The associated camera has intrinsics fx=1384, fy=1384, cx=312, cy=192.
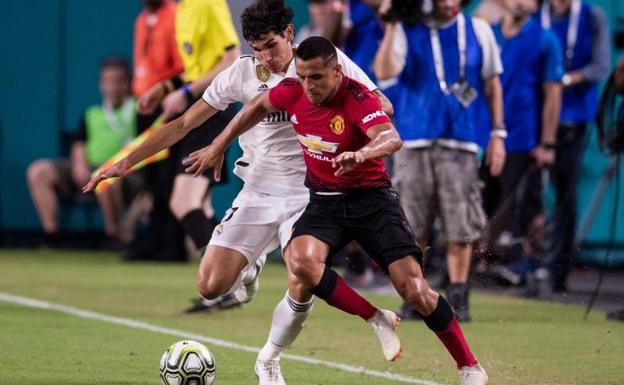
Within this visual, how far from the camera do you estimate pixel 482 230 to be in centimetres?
1050

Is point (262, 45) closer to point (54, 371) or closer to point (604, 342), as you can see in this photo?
point (54, 371)

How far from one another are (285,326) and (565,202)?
6227mm

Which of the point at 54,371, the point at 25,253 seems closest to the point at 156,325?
the point at 54,371

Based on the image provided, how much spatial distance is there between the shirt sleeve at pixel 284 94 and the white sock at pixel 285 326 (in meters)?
0.99

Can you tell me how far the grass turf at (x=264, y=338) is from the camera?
294 inches

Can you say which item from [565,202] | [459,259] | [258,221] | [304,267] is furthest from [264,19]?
[565,202]

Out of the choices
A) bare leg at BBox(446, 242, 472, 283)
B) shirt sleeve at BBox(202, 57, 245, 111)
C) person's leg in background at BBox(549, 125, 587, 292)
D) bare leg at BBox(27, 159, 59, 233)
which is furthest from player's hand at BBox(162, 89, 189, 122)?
bare leg at BBox(27, 159, 59, 233)

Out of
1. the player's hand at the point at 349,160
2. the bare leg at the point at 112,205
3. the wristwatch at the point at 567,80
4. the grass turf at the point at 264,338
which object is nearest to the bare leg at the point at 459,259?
the grass turf at the point at 264,338

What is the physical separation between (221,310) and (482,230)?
6.97 feet

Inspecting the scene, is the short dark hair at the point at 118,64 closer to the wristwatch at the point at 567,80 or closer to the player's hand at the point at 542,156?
the wristwatch at the point at 567,80

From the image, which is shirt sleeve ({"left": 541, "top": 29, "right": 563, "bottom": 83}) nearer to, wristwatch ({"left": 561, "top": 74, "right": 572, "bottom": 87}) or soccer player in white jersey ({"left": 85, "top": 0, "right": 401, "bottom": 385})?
wristwatch ({"left": 561, "top": 74, "right": 572, "bottom": 87})

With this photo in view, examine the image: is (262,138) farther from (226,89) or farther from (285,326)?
(285,326)

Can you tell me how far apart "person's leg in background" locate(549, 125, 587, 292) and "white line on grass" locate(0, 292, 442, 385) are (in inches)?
169

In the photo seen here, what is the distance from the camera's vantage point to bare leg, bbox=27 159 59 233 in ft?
57.1
